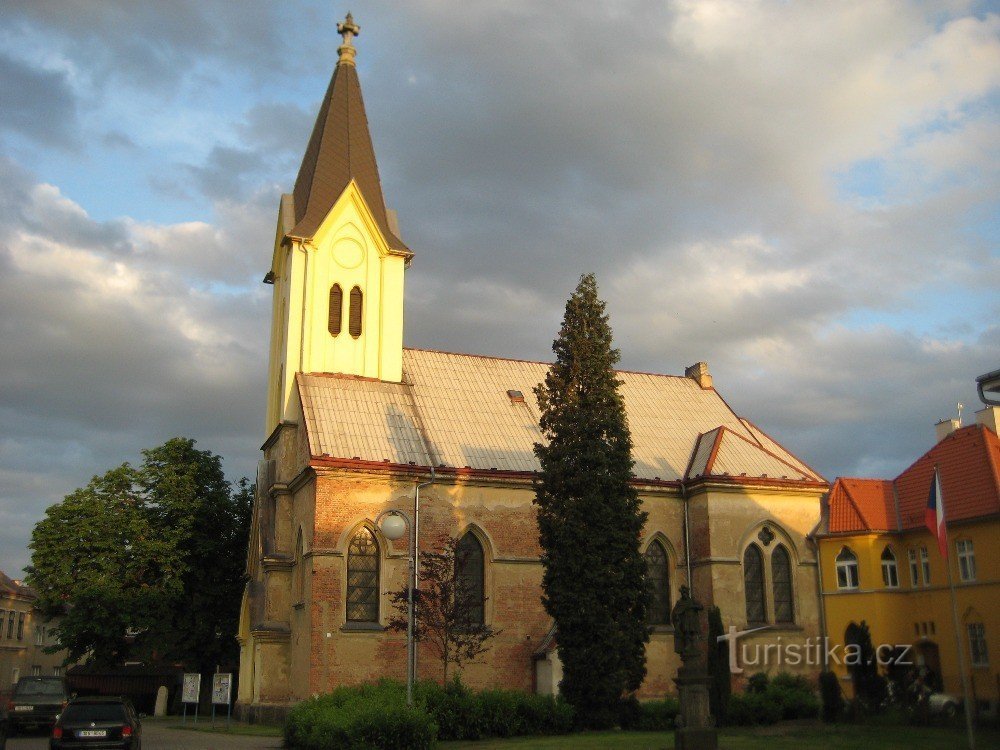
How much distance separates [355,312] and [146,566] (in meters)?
16.8

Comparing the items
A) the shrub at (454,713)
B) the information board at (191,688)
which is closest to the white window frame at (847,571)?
the shrub at (454,713)

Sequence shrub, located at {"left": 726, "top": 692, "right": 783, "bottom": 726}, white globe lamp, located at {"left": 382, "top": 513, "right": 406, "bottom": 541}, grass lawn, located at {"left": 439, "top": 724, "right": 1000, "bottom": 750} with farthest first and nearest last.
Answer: shrub, located at {"left": 726, "top": 692, "right": 783, "bottom": 726} → grass lawn, located at {"left": 439, "top": 724, "right": 1000, "bottom": 750} → white globe lamp, located at {"left": 382, "top": 513, "right": 406, "bottom": 541}

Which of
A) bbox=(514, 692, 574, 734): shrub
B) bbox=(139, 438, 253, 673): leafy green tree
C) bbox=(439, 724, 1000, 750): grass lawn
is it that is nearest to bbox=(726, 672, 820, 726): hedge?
bbox=(439, 724, 1000, 750): grass lawn

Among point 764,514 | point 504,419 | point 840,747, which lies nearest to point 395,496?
point 504,419

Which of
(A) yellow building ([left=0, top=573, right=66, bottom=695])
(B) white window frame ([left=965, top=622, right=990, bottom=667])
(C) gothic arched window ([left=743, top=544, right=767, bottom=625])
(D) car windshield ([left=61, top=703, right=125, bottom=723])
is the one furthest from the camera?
(A) yellow building ([left=0, top=573, right=66, bottom=695])

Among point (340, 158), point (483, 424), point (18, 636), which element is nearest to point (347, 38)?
point (340, 158)

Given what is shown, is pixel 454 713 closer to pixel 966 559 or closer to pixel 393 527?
pixel 393 527

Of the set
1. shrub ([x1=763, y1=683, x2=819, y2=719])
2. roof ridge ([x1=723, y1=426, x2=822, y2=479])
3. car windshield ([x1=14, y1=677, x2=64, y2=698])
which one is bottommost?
shrub ([x1=763, y1=683, x2=819, y2=719])

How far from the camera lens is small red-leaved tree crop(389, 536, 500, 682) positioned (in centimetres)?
2703

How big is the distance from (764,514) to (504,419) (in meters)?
9.82

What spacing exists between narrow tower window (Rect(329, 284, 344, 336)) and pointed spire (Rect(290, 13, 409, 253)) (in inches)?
91.2

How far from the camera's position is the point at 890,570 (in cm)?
3231

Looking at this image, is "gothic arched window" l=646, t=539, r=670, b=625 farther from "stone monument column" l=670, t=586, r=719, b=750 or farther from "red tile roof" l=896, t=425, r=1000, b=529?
"stone monument column" l=670, t=586, r=719, b=750

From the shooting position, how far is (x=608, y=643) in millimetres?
26078
